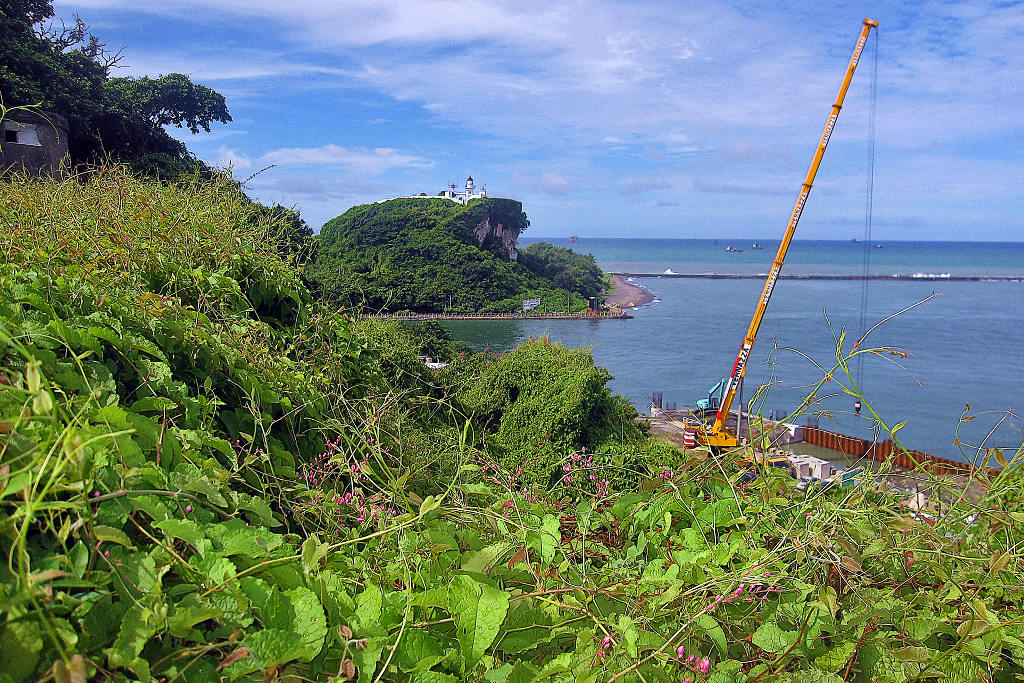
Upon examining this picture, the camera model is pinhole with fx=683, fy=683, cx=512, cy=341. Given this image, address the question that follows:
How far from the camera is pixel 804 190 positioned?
67.6 ft

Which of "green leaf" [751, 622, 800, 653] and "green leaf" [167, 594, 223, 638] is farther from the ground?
"green leaf" [167, 594, 223, 638]

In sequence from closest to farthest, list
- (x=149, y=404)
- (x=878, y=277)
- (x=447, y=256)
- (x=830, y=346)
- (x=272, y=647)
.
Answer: (x=272, y=647), (x=149, y=404), (x=830, y=346), (x=447, y=256), (x=878, y=277)

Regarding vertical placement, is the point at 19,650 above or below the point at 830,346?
above

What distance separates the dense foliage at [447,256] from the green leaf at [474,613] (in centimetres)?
5754

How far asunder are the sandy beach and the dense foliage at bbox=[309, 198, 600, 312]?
3277mm

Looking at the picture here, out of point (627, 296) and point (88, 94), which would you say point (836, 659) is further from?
point (627, 296)

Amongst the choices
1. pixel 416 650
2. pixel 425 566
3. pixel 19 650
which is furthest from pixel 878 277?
pixel 19 650

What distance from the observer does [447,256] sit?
224 feet

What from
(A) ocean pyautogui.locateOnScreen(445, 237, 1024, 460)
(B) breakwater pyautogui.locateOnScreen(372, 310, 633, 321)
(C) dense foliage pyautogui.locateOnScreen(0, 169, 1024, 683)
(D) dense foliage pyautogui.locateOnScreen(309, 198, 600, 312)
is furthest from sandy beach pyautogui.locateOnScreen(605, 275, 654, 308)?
(C) dense foliage pyautogui.locateOnScreen(0, 169, 1024, 683)

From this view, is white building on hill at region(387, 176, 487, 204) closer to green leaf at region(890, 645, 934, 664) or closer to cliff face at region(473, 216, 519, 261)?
cliff face at region(473, 216, 519, 261)

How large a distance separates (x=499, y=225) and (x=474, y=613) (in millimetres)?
79630

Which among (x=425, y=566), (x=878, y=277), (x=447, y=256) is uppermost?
(x=878, y=277)

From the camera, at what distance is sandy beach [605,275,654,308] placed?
7464 centimetres

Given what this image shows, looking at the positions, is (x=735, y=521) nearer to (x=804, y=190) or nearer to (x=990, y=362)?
(x=804, y=190)
